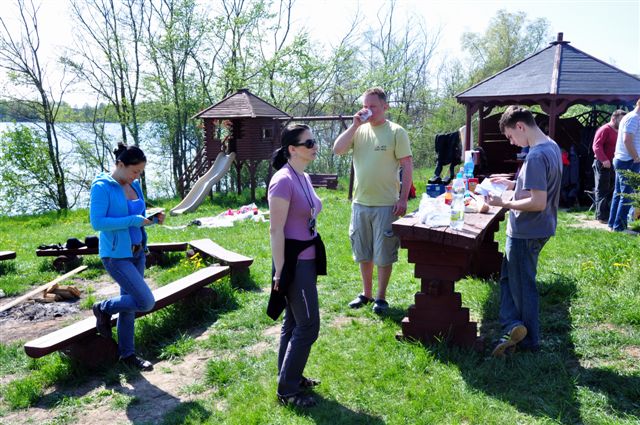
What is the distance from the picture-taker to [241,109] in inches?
619

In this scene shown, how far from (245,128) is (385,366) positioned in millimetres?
12717

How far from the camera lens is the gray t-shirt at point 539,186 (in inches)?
149

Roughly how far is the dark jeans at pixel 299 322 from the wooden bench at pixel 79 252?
4805 millimetres

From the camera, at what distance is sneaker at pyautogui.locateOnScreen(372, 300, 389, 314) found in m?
5.23

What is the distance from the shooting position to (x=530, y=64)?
12.4m

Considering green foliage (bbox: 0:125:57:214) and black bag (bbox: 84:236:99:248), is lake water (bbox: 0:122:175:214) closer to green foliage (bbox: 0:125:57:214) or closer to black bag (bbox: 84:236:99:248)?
green foliage (bbox: 0:125:57:214)

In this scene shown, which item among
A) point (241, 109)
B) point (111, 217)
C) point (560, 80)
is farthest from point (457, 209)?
point (241, 109)

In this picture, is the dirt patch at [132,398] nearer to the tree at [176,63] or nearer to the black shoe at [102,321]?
the black shoe at [102,321]

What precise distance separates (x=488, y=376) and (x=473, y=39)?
35895 mm

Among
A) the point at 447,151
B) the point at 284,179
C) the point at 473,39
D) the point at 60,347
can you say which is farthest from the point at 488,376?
the point at 473,39

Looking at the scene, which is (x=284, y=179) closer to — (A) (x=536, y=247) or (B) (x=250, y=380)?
(B) (x=250, y=380)

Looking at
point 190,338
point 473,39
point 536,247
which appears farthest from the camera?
point 473,39

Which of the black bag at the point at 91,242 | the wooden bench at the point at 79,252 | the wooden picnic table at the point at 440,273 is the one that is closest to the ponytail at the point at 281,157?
the wooden picnic table at the point at 440,273

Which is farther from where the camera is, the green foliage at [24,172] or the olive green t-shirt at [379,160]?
the green foliage at [24,172]
